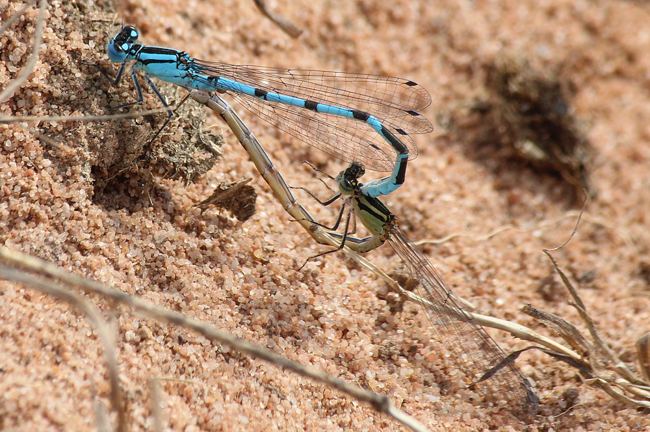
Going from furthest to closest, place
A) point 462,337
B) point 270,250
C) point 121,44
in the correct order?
point 270,250
point 462,337
point 121,44

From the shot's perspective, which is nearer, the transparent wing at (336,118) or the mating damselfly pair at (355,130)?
the mating damselfly pair at (355,130)

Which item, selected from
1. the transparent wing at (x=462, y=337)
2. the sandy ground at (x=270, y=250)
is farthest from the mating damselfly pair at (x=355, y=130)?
the sandy ground at (x=270, y=250)

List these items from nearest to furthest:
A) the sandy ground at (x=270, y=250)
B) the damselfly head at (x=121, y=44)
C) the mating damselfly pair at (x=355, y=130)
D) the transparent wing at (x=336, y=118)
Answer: the sandy ground at (x=270, y=250) → the damselfly head at (x=121, y=44) → the mating damselfly pair at (x=355, y=130) → the transparent wing at (x=336, y=118)

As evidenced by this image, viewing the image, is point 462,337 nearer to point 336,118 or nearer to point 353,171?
point 353,171

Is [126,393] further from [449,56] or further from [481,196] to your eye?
[449,56]

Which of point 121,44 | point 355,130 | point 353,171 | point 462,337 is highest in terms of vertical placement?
point 355,130

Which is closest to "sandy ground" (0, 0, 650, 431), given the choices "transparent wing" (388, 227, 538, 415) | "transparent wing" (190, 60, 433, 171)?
"transparent wing" (388, 227, 538, 415)

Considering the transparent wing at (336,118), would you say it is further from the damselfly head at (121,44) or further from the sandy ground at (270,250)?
the damselfly head at (121,44)

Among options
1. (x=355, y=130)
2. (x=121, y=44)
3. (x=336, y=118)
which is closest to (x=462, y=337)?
(x=355, y=130)
